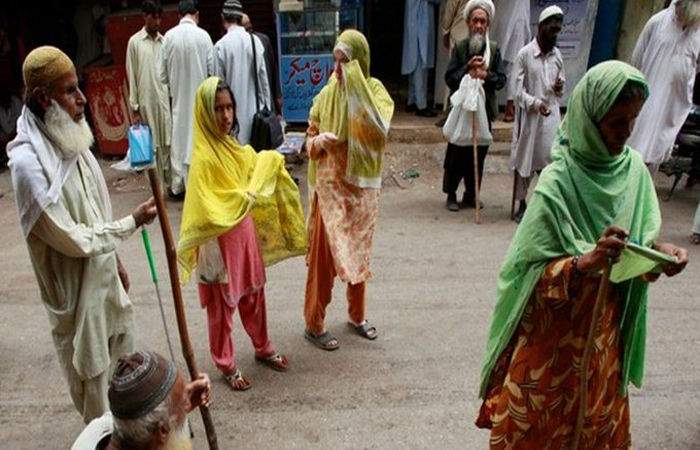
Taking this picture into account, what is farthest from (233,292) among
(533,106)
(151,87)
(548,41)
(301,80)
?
(301,80)

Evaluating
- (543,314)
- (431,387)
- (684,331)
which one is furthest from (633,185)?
(684,331)

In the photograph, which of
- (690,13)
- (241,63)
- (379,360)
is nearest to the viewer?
(379,360)

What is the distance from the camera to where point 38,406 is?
11.4 ft

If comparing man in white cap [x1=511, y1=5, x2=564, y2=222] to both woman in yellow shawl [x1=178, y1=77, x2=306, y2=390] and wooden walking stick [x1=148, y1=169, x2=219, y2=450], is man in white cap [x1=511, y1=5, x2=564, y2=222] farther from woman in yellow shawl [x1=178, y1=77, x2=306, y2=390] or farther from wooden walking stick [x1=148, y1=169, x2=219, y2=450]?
wooden walking stick [x1=148, y1=169, x2=219, y2=450]

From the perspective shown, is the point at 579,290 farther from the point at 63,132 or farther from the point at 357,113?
the point at 63,132

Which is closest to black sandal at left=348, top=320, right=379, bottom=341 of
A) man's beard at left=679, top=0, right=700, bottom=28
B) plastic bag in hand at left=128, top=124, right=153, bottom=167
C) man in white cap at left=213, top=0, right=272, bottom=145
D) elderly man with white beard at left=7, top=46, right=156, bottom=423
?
elderly man with white beard at left=7, top=46, right=156, bottom=423

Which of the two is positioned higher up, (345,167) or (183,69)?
(183,69)

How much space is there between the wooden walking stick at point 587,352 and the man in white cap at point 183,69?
493cm

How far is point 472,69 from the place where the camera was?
18.8 feet

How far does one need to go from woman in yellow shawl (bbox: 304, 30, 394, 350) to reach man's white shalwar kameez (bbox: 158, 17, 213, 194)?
2.87 meters

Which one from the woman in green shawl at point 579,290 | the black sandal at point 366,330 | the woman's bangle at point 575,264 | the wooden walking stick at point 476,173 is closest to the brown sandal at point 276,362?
the black sandal at point 366,330

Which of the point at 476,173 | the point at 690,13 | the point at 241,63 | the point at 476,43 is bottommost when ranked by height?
the point at 476,173

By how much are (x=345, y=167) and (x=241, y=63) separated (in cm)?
306

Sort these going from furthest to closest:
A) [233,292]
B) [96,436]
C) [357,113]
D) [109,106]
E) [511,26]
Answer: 1. [109,106]
2. [511,26]
3. [357,113]
4. [233,292]
5. [96,436]
